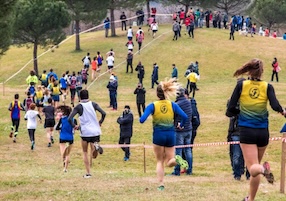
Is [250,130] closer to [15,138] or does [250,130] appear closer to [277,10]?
[15,138]

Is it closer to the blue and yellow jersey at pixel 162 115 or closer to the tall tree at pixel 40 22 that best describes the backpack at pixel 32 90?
the tall tree at pixel 40 22

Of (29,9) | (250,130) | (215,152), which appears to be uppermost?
(29,9)

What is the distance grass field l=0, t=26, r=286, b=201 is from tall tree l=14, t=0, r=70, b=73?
8.93 feet

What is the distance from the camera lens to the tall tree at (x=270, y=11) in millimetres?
62625

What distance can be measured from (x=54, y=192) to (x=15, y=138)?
1203cm

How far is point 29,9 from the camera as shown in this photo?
42188mm

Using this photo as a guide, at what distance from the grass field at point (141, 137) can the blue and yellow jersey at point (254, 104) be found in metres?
2.07

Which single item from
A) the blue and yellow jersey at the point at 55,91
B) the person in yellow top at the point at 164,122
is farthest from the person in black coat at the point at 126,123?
the blue and yellow jersey at the point at 55,91

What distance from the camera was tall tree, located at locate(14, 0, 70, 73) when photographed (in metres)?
42.2

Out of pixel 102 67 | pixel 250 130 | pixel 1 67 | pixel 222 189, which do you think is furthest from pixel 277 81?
pixel 250 130

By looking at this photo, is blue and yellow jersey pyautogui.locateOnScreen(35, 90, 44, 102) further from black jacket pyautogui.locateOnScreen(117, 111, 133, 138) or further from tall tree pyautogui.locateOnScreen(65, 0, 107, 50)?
tall tree pyautogui.locateOnScreen(65, 0, 107, 50)

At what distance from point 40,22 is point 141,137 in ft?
74.0

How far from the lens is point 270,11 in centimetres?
6359

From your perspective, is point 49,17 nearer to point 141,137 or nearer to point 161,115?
point 141,137
